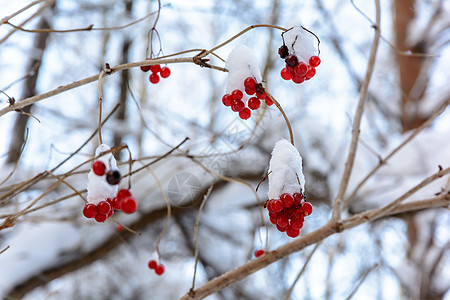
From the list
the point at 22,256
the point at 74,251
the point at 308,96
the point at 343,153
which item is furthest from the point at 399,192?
the point at 308,96

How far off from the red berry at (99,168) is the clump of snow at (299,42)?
0.41 metres

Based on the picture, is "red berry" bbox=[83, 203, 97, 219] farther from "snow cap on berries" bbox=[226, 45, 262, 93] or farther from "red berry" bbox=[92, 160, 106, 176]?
"snow cap on berries" bbox=[226, 45, 262, 93]

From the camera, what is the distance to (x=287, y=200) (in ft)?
2.61

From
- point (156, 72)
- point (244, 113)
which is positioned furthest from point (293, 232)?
point (156, 72)

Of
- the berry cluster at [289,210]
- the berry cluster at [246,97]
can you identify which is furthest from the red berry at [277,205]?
the berry cluster at [246,97]

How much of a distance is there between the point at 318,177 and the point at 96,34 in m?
2.74

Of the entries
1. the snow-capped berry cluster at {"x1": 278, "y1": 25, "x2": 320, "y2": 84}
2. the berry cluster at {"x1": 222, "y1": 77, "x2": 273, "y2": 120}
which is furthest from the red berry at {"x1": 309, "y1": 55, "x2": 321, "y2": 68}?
the berry cluster at {"x1": 222, "y1": 77, "x2": 273, "y2": 120}

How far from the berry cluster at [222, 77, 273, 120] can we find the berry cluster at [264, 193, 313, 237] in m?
0.19

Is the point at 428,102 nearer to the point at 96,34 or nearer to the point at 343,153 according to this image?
the point at 343,153

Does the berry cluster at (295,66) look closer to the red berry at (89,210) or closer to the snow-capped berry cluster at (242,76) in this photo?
the snow-capped berry cluster at (242,76)

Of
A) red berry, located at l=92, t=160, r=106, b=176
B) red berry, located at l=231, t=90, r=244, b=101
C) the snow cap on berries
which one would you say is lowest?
red berry, located at l=92, t=160, r=106, b=176

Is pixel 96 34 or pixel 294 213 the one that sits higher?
pixel 96 34

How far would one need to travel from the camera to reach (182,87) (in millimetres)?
5055

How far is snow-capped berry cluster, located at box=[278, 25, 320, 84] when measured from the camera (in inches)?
31.9
